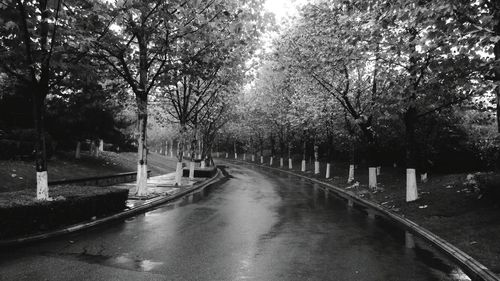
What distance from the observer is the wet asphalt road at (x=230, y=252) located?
6.91m

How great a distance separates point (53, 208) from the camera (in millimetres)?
9672

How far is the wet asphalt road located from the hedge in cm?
68

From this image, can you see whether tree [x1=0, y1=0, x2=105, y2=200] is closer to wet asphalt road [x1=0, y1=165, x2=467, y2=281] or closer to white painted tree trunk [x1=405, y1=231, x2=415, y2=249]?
wet asphalt road [x1=0, y1=165, x2=467, y2=281]

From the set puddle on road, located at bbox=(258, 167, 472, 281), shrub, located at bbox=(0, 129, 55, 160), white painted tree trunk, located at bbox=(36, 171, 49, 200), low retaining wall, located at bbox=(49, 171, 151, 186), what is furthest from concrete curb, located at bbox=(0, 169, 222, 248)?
shrub, located at bbox=(0, 129, 55, 160)

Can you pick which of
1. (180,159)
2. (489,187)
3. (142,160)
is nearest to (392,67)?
(489,187)

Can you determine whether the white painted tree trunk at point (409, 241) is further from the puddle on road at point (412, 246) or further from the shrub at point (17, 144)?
the shrub at point (17, 144)

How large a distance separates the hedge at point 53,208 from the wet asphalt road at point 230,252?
0.68 m

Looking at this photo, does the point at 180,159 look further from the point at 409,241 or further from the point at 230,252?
the point at 409,241

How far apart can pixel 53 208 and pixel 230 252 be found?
498 cm

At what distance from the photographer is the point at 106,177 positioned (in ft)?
71.2

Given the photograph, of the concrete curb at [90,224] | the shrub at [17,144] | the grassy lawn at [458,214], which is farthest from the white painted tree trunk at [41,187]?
the shrub at [17,144]

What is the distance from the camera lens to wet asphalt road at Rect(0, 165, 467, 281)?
6910mm

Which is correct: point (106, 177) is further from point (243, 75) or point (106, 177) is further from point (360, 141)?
point (360, 141)

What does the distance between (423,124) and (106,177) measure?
64.0ft
